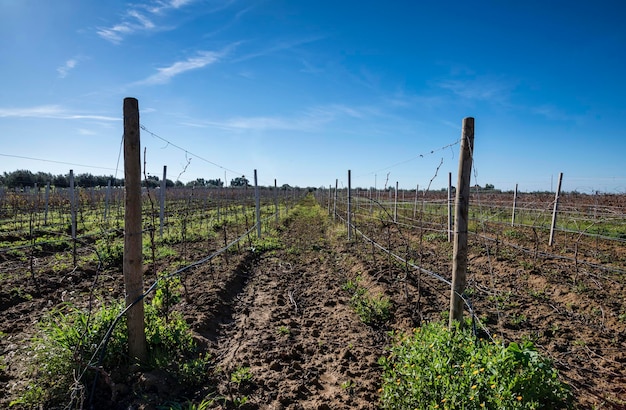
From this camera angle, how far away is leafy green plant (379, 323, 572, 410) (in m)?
2.36

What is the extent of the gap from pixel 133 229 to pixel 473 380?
10.6 ft

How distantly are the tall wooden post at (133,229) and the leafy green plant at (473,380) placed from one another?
2.43m

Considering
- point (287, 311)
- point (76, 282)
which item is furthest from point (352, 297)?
point (76, 282)

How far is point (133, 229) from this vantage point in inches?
125

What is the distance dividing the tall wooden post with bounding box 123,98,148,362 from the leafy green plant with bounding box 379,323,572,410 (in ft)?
7.96

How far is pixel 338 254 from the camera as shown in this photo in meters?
10.0

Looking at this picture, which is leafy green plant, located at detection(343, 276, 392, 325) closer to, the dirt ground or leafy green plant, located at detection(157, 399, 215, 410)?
the dirt ground

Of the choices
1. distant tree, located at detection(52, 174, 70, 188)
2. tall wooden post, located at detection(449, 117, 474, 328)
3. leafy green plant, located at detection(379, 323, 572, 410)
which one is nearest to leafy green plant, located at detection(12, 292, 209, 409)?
leafy green plant, located at detection(379, 323, 572, 410)

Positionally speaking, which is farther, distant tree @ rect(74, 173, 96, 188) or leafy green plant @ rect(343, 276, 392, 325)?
distant tree @ rect(74, 173, 96, 188)

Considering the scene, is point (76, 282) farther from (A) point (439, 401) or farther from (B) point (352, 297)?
(A) point (439, 401)

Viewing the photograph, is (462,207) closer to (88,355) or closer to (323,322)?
(323,322)

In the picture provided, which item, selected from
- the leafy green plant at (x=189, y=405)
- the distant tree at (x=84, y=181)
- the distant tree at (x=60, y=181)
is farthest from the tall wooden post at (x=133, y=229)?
the distant tree at (x=60, y=181)

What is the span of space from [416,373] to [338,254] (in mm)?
Result: 7191

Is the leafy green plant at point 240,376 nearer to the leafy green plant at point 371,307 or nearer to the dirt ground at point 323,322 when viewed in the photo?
the dirt ground at point 323,322
